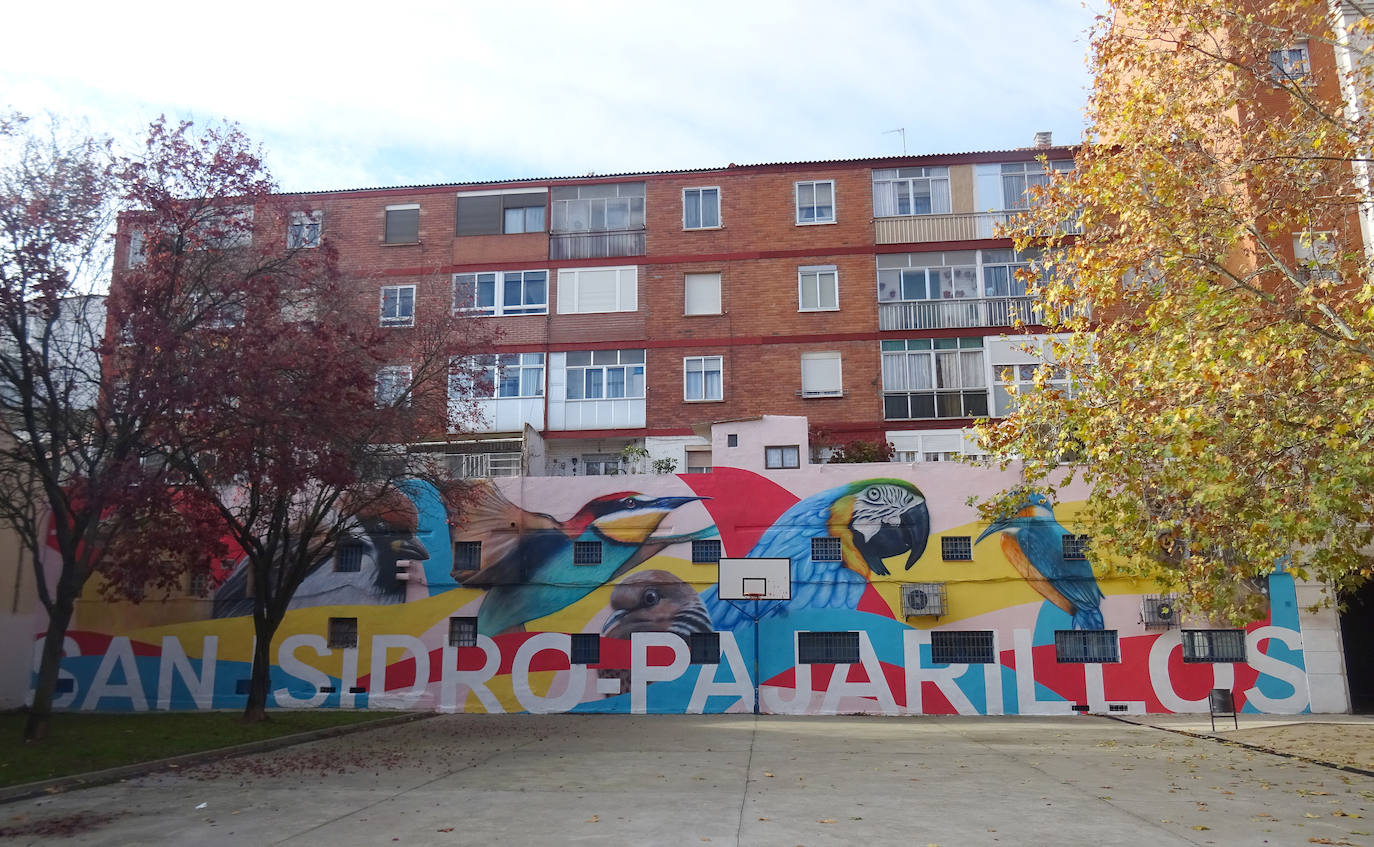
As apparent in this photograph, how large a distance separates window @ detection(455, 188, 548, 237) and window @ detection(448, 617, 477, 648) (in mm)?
12258

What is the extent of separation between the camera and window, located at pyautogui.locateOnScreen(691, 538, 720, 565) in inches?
1046

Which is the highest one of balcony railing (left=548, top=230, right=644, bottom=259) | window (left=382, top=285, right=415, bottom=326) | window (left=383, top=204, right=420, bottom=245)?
window (left=383, top=204, right=420, bottom=245)

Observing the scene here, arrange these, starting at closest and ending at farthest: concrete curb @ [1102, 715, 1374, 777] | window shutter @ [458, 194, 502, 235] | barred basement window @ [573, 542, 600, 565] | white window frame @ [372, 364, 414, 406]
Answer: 1. concrete curb @ [1102, 715, 1374, 777]
2. white window frame @ [372, 364, 414, 406]
3. barred basement window @ [573, 542, 600, 565]
4. window shutter @ [458, 194, 502, 235]

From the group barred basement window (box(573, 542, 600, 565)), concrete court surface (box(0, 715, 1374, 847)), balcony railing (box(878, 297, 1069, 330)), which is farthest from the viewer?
balcony railing (box(878, 297, 1069, 330))

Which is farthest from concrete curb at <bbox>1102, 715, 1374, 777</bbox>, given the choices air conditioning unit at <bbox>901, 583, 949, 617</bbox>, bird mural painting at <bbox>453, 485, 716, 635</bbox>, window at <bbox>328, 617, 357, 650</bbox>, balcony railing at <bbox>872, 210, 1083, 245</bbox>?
window at <bbox>328, 617, 357, 650</bbox>

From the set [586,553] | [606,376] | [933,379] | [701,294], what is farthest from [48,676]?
[933,379]

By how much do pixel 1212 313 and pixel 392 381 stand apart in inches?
704

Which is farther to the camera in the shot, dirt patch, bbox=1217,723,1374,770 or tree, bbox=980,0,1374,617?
dirt patch, bbox=1217,723,1374,770

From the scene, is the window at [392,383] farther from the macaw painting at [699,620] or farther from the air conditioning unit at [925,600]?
the air conditioning unit at [925,600]

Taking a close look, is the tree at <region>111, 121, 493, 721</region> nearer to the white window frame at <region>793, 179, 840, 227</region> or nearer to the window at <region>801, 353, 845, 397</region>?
the window at <region>801, 353, 845, 397</region>

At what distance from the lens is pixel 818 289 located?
102ft

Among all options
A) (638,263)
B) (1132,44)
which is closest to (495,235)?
(638,263)

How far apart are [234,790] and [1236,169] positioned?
15.0 metres

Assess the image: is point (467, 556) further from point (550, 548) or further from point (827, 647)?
point (827, 647)
